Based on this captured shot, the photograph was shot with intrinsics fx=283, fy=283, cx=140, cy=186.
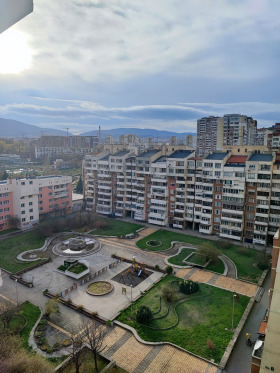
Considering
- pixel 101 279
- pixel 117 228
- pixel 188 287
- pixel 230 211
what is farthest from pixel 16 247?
pixel 230 211

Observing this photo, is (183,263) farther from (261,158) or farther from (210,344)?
(261,158)

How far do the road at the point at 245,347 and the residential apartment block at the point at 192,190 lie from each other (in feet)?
53.9

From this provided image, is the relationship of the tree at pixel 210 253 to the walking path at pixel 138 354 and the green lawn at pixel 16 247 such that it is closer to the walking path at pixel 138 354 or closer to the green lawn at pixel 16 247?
the walking path at pixel 138 354

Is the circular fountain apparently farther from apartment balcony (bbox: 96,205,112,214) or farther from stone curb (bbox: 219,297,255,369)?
stone curb (bbox: 219,297,255,369)

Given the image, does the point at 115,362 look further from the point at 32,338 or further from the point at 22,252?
the point at 22,252

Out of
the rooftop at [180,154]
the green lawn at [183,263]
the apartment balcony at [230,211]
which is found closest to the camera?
the green lawn at [183,263]

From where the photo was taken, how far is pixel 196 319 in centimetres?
2450

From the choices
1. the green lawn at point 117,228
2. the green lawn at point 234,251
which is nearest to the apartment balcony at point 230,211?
the green lawn at point 234,251

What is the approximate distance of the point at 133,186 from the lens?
54.1 meters

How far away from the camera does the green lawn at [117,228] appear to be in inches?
1804

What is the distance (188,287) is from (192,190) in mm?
21477

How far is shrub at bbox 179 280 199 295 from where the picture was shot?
28.3m

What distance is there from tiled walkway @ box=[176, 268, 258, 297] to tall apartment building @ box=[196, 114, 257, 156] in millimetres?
67593

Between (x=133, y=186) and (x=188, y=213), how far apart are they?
1217 centimetres
